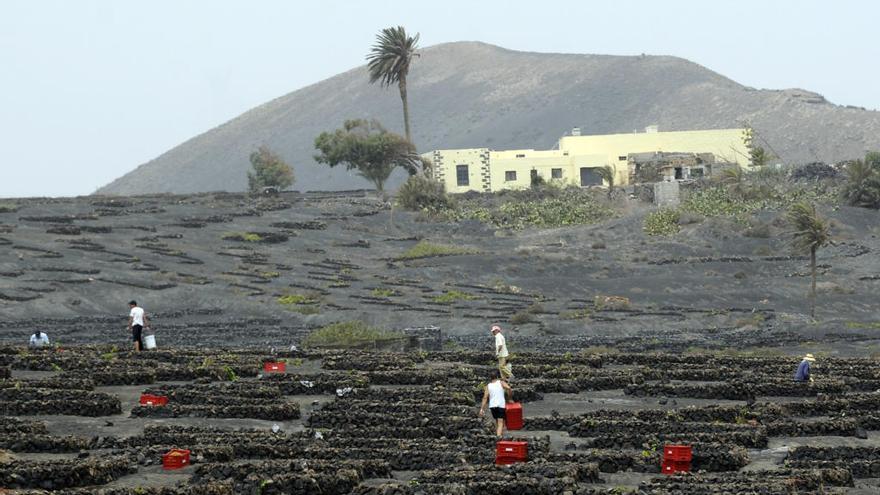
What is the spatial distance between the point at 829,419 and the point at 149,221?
276ft

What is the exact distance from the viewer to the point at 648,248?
97812 mm

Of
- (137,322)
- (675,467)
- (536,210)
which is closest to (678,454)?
(675,467)

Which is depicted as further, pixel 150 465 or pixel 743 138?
pixel 743 138

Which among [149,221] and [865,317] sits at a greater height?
[149,221]

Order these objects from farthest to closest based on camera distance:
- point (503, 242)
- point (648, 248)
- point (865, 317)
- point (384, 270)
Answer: point (503, 242) → point (648, 248) → point (384, 270) → point (865, 317)

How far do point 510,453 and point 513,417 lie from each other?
16.3 ft

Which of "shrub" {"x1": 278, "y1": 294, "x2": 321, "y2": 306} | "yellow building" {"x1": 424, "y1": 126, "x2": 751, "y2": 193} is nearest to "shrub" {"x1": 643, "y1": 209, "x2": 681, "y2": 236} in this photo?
"yellow building" {"x1": 424, "y1": 126, "x2": 751, "y2": 193}

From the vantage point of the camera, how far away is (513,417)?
31.5 m

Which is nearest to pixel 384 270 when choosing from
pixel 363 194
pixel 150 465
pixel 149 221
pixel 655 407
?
pixel 149 221

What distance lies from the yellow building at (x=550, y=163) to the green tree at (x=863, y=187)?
101 ft

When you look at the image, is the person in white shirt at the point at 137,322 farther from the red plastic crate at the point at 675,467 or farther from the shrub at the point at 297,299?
the shrub at the point at 297,299

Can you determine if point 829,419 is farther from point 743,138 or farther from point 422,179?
point 743,138

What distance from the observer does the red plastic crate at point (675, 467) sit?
2608 centimetres

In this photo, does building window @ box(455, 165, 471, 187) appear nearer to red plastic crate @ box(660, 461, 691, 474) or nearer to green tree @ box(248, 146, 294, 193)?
green tree @ box(248, 146, 294, 193)
